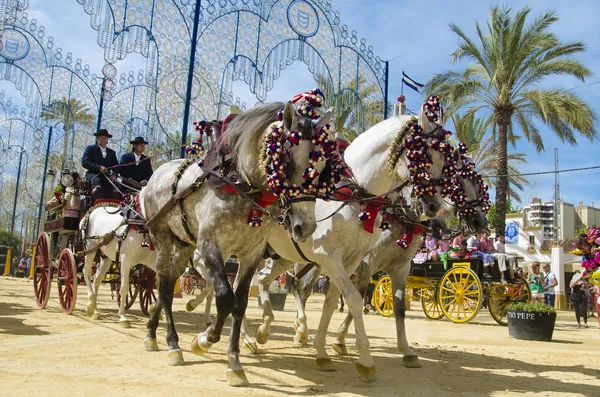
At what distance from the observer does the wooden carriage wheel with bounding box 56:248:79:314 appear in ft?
30.6

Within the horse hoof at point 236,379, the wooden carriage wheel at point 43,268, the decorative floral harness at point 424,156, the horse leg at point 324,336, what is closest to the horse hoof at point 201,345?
the horse hoof at point 236,379

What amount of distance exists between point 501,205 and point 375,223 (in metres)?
15.4

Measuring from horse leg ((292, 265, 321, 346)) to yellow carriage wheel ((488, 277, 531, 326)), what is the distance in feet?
22.6

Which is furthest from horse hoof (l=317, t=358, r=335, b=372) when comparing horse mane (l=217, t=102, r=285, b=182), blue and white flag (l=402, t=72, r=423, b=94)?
blue and white flag (l=402, t=72, r=423, b=94)

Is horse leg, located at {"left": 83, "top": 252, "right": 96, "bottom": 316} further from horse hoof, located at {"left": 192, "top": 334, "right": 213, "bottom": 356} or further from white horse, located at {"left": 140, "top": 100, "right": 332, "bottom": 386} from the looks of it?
horse hoof, located at {"left": 192, "top": 334, "right": 213, "bottom": 356}

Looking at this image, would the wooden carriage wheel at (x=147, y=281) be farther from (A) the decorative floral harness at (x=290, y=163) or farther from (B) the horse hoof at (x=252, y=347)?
(A) the decorative floral harness at (x=290, y=163)

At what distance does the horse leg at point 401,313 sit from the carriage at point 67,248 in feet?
16.6

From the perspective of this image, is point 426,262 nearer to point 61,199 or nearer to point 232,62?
point 232,62

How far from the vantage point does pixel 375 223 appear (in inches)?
229

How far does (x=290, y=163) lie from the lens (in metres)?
4.59

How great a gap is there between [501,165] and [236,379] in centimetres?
1697

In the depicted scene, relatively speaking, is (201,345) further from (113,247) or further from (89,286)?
(89,286)

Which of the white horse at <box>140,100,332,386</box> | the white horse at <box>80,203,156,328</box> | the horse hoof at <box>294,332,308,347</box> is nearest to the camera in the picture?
the white horse at <box>140,100,332,386</box>

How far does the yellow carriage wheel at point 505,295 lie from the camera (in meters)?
13.0
